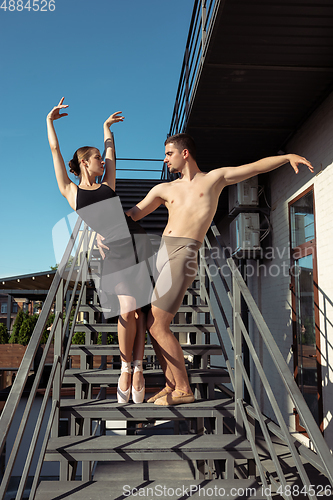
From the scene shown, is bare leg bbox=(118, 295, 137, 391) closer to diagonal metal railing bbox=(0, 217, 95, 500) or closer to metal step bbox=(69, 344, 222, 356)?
diagonal metal railing bbox=(0, 217, 95, 500)

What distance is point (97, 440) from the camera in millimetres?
2395

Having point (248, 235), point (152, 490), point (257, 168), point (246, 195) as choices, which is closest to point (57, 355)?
point (152, 490)

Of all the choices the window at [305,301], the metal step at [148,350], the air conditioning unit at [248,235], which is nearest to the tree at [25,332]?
the air conditioning unit at [248,235]

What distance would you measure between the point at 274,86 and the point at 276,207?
223cm

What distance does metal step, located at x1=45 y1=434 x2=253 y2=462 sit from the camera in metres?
2.22

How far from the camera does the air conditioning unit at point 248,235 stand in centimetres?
640

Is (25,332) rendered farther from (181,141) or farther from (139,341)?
(181,141)

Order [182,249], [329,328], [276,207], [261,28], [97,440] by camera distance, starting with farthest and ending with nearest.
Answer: [276,207] < [329,328] < [261,28] < [182,249] < [97,440]

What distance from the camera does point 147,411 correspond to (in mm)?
2486

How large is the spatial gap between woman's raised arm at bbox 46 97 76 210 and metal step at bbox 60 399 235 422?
52.8 inches

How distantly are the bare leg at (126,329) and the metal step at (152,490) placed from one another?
666 mm

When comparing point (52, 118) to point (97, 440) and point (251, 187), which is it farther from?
point (251, 187)

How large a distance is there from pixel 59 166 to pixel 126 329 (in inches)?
45.9

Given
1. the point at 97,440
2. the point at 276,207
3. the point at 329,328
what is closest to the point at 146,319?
the point at 97,440
